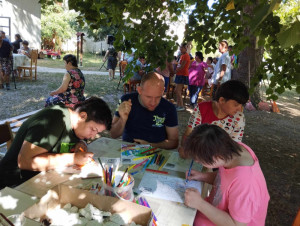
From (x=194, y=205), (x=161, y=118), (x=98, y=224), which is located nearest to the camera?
(x=98, y=224)

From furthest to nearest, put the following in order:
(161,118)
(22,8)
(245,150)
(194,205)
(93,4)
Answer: (22,8)
(161,118)
(93,4)
(245,150)
(194,205)

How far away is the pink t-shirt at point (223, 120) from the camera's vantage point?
2336 millimetres

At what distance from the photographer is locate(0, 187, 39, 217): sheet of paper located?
1.09 metres

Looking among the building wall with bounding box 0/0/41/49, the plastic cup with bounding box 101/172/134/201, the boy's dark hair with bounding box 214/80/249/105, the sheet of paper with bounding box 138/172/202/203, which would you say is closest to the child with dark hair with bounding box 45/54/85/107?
the boy's dark hair with bounding box 214/80/249/105

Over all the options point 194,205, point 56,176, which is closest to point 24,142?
point 56,176

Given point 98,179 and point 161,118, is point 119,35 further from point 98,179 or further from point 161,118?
point 98,179

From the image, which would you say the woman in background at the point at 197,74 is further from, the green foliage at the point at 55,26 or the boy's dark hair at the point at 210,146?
the green foliage at the point at 55,26

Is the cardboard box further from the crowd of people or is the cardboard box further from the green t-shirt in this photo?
the green t-shirt

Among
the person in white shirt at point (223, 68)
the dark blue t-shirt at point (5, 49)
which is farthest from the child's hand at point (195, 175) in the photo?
the dark blue t-shirt at point (5, 49)

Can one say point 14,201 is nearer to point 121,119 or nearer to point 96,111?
point 96,111

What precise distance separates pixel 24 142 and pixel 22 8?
51.1 ft

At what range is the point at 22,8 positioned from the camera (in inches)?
558

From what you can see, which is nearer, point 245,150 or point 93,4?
point 245,150

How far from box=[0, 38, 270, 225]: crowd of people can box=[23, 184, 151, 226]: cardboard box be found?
0.35 m
